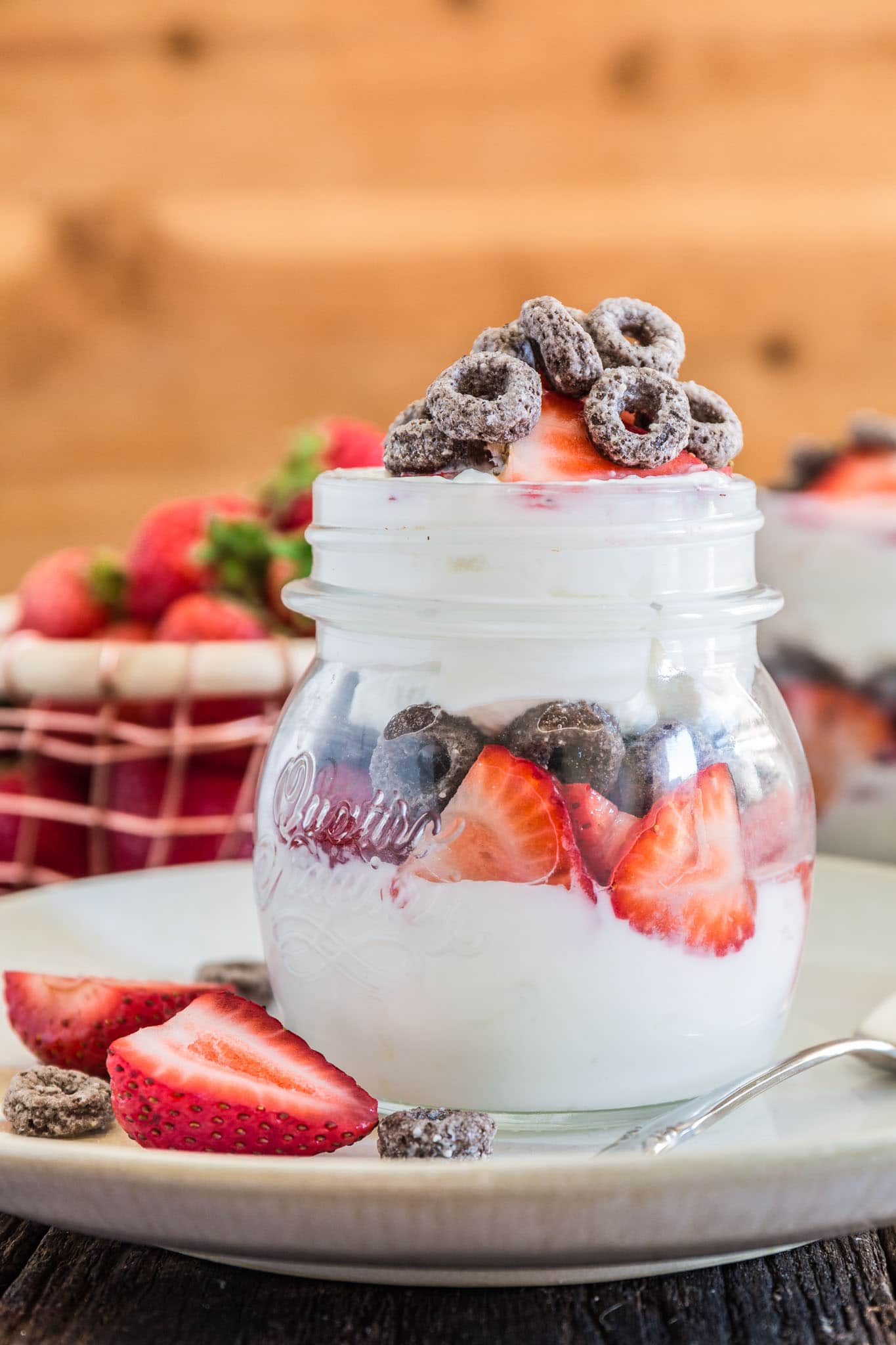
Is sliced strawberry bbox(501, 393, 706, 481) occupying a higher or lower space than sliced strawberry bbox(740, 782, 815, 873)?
higher

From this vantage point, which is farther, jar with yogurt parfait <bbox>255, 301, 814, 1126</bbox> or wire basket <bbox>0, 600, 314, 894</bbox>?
wire basket <bbox>0, 600, 314, 894</bbox>

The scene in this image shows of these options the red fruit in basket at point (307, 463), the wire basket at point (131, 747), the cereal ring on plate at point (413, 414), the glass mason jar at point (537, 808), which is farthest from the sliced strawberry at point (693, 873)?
the red fruit in basket at point (307, 463)

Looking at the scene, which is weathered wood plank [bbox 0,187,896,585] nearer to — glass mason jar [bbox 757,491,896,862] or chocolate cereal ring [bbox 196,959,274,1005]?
glass mason jar [bbox 757,491,896,862]

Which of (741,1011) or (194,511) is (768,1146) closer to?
(741,1011)

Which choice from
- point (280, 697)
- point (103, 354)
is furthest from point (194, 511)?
point (103, 354)

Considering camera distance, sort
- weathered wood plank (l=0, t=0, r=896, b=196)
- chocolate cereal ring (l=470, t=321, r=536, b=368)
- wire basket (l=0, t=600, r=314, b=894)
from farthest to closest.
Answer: weathered wood plank (l=0, t=0, r=896, b=196), wire basket (l=0, t=600, r=314, b=894), chocolate cereal ring (l=470, t=321, r=536, b=368)

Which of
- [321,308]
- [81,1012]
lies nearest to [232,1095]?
[81,1012]

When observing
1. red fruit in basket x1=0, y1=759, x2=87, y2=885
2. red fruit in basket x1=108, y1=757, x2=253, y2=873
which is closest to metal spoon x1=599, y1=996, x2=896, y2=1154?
red fruit in basket x1=108, y1=757, x2=253, y2=873
